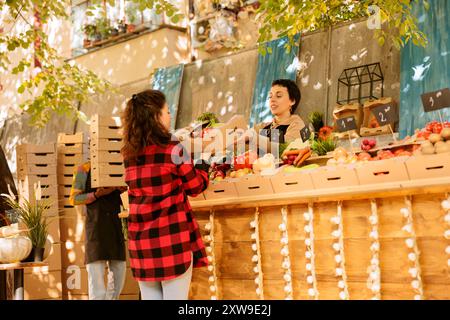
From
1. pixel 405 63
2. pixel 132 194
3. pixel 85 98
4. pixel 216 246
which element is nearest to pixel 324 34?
pixel 405 63

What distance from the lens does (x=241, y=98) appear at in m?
8.23

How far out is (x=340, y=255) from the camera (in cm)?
351

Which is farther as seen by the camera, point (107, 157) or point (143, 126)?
point (107, 157)

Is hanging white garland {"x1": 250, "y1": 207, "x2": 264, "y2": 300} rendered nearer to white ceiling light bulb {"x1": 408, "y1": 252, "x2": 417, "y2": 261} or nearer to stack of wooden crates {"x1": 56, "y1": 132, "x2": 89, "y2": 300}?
white ceiling light bulb {"x1": 408, "y1": 252, "x2": 417, "y2": 261}

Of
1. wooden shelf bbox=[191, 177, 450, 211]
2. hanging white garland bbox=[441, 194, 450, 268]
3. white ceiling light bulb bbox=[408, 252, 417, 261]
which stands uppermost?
wooden shelf bbox=[191, 177, 450, 211]

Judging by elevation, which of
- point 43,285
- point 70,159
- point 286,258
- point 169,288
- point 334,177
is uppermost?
point 70,159

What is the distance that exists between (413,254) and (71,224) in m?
4.04

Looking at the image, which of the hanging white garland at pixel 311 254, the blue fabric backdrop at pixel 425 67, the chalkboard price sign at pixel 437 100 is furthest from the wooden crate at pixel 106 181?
the blue fabric backdrop at pixel 425 67

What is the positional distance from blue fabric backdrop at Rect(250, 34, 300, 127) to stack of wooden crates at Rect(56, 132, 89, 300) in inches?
80.6

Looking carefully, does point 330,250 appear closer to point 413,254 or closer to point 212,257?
point 413,254

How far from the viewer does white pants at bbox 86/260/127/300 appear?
496cm

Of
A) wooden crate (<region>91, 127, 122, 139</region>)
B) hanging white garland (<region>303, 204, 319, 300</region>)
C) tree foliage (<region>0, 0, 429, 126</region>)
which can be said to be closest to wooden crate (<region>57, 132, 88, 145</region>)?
tree foliage (<region>0, 0, 429, 126</region>)

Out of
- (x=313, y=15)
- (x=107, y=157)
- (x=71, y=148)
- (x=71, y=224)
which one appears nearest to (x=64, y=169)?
(x=71, y=148)

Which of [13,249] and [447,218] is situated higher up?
[447,218]
